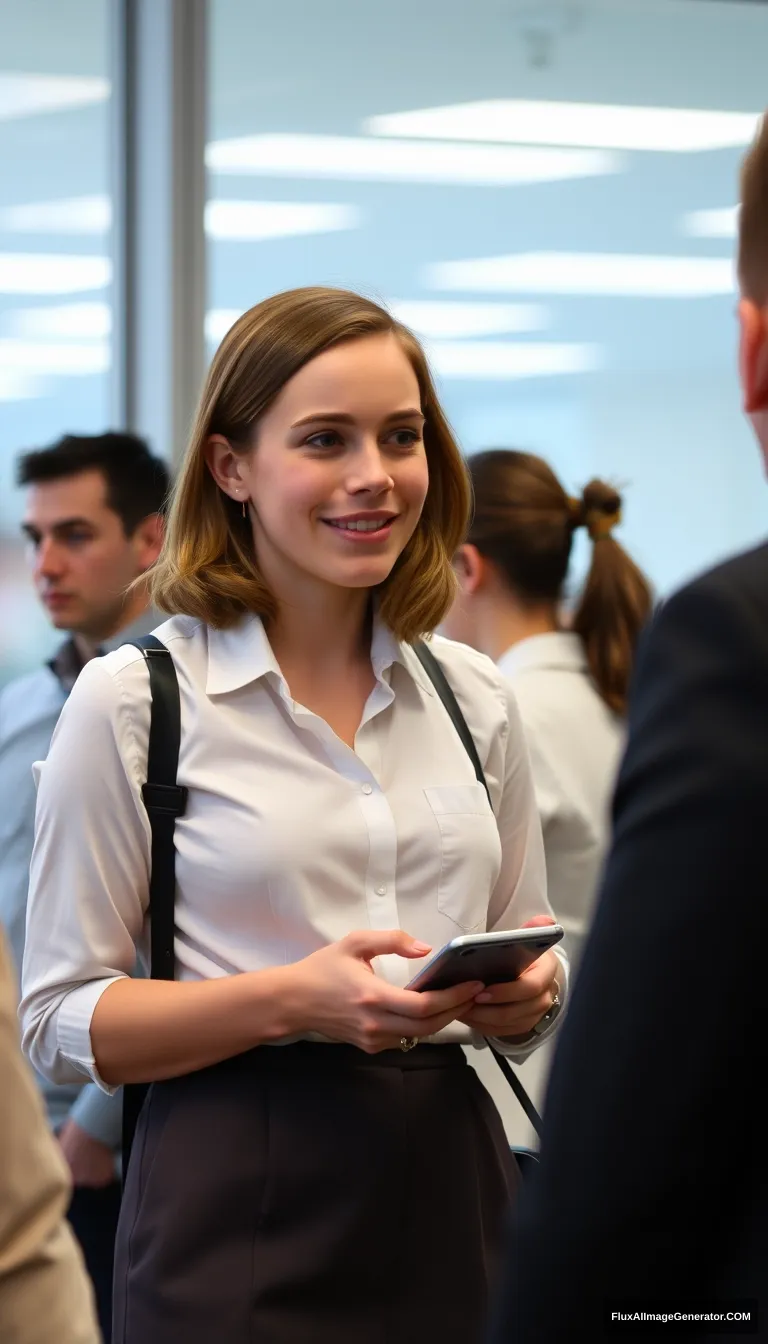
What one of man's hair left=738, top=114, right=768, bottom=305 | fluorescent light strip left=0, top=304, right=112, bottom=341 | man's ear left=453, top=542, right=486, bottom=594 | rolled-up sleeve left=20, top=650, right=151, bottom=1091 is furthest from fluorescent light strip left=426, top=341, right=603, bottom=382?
man's hair left=738, top=114, right=768, bottom=305

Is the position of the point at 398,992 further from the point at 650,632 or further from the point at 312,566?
the point at 650,632

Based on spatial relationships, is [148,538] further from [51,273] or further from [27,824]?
[51,273]

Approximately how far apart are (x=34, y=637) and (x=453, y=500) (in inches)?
98.3

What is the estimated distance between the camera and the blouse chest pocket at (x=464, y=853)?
1.76 meters

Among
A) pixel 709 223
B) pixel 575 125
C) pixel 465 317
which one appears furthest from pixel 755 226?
pixel 709 223

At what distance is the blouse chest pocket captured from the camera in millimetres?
1761

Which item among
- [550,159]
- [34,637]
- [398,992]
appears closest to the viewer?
[398,992]

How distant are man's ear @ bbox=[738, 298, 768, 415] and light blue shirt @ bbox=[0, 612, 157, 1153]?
1798mm

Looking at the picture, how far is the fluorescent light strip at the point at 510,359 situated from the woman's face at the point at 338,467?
2.99m

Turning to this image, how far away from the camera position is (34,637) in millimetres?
4285

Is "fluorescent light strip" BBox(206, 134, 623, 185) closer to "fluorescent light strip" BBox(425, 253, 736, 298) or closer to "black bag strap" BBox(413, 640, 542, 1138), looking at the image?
"fluorescent light strip" BBox(425, 253, 736, 298)

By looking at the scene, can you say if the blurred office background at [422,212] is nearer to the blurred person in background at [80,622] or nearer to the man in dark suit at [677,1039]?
the blurred person in background at [80,622]

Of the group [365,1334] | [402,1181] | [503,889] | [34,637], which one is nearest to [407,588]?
[503,889]

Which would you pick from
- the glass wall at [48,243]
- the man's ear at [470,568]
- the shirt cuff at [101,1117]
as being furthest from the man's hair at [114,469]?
the shirt cuff at [101,1117]
